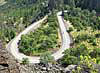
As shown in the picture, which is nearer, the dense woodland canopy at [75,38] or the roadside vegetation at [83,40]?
the dense woodland canopy at [75,38]

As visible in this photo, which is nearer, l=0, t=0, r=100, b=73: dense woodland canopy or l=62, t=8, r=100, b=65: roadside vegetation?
l=0, t=0, r=100, b=73: dense woodland canopy

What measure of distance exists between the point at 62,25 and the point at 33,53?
4085 centimetres

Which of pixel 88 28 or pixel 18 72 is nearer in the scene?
pixel 18 72

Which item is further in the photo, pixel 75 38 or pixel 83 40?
pixel 75 38

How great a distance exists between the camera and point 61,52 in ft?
224

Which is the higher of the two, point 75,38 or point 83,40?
point 75,38

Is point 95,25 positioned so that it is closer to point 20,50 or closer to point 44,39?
point 44,39

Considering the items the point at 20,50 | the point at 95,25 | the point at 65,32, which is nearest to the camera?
the point at 20,50

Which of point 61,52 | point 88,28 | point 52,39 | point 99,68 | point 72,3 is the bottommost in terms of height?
point 99,68

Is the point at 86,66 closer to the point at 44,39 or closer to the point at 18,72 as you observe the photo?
the point at 18,72

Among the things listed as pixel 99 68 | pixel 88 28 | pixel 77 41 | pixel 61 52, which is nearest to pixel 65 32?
pixel 88 28

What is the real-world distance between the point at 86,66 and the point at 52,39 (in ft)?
123

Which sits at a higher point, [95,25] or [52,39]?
[95,25]

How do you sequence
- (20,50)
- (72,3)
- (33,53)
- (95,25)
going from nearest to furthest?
(33,53), (20,50), (95,25), (72,3)
